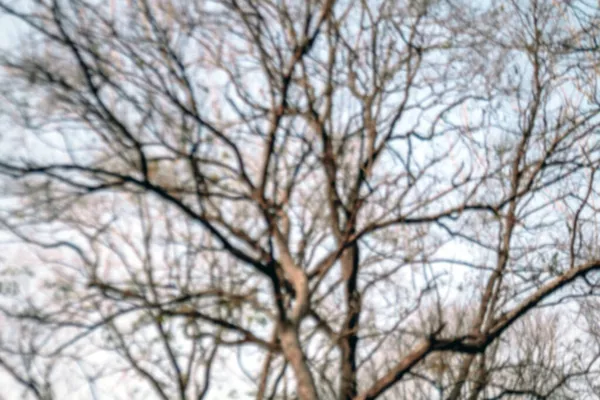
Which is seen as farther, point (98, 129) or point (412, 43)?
point (412, 43)

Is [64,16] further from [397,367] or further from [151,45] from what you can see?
[397,367]

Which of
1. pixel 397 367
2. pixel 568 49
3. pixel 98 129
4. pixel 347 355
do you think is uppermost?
pixel 568 49

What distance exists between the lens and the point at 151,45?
845 cm

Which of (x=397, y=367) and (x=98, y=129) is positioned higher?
(x=98, y=129)

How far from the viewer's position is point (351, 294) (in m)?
9.77

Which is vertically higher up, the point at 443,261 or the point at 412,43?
the point at 412,43

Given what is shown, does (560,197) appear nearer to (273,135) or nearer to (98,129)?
(273,135)

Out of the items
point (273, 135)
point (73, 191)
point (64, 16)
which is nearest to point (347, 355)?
point (273, 135)

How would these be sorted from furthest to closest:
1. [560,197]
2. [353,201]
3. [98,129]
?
[353,201] < [560,197] < [98,129]

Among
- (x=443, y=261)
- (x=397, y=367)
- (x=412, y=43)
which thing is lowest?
(x=397, y=367)

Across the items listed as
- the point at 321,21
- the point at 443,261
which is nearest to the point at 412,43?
the point at 321,21

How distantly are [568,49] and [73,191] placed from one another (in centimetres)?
537

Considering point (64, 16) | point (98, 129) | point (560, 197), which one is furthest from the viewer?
point (560, 197)

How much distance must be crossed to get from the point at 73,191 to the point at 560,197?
17.9ft
